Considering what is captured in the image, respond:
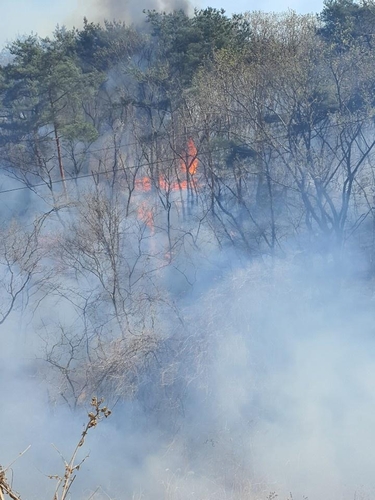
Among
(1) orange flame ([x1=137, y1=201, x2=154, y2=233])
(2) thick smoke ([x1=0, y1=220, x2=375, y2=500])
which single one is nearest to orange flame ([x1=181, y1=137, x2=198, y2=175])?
(1) orange flame ([x1=137, y1=201, x2=154, y2=233])

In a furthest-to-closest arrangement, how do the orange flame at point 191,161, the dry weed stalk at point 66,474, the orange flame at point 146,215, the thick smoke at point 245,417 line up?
the orange flame at point 191,161, the orange flame at point 146,215, the thick smoke at point 245,417, the dry weed stalk at point 66,474

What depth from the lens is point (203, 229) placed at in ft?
50.3

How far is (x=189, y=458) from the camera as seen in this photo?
8250 millimetres

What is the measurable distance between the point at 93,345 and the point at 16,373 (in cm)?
157

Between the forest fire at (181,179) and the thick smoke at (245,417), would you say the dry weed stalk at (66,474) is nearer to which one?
the thick smoke at (245,417)

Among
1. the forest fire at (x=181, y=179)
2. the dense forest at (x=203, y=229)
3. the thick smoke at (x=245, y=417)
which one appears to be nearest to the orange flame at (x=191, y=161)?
the forest fire at (x=181, y=179)

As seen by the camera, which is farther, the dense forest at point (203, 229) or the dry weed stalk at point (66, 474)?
the dense forest at point (203, 229)

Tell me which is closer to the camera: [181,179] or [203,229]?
[203,229]

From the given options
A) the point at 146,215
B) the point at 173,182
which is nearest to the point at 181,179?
the point at 173,182

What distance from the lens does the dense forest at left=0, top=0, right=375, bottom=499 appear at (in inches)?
367

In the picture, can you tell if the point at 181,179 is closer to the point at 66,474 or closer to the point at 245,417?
the point at 245,417

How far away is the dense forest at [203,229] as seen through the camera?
30.6 feet

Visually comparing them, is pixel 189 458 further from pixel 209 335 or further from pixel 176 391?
pixel 209 335

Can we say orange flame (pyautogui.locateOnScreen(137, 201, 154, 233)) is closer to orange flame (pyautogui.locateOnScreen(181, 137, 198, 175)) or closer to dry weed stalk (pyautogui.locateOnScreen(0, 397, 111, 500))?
orange flame (pyautogui.locateOnScreen(181, 137, 198, 175))
